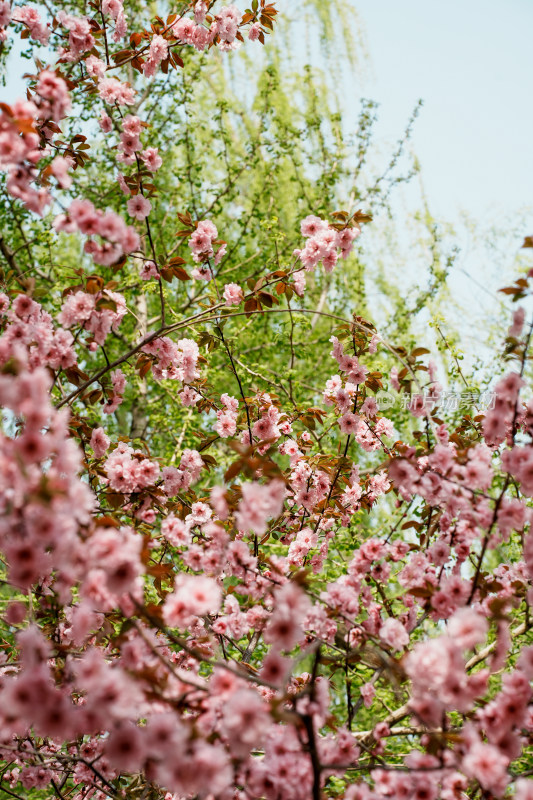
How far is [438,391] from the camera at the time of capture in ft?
7.14

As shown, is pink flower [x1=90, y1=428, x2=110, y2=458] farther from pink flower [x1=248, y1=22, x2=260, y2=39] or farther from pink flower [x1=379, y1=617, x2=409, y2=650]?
pink flower [x1=248, y1=22, x2=260, y2=39]

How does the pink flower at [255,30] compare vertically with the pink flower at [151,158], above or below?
above

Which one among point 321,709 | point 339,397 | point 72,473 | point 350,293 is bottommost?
point 321,709

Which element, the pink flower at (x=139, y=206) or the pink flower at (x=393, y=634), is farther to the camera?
the pink flower at (x=139, y=206)

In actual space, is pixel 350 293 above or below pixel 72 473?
above

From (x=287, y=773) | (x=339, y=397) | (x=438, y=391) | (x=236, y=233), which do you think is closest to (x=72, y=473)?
(x=287, y=773)

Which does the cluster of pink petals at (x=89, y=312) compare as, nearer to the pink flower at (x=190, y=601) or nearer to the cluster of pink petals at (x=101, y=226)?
the cluster of pink petals at (x=101, y=226)

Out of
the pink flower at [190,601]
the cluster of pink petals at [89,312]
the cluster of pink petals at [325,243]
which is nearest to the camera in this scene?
the pink flower at [190,601]

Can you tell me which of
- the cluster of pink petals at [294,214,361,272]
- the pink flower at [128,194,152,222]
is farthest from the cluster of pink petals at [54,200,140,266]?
the cluster of pink petals at [294,214,361,272]

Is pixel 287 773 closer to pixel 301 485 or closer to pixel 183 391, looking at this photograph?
pixel 301 485

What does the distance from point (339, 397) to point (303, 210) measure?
179 inches

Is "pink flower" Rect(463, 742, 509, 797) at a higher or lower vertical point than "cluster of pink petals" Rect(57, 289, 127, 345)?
lower

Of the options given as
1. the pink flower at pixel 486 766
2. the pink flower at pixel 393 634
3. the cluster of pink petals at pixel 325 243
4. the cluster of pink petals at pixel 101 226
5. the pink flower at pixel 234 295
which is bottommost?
the pink flower at pixel 486 766

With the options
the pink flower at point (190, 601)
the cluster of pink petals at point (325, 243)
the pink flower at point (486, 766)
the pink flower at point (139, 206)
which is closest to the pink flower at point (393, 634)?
the pink flower at point (486, 766)
